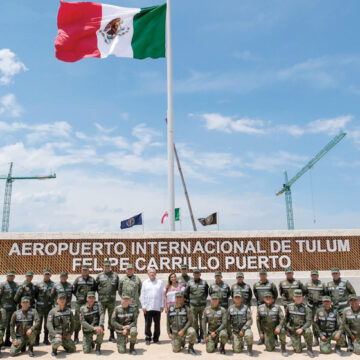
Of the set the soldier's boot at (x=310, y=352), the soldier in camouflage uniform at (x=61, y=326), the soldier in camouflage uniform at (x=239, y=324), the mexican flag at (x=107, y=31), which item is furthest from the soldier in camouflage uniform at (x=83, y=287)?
the mexican flag at (x=107, y=31)

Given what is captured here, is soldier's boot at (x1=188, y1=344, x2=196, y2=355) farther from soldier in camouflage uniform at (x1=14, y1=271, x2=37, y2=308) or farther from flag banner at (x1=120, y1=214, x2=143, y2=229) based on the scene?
flag banner at (x1=120, y1=214, x2=143, y2=229)

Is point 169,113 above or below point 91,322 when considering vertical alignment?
above

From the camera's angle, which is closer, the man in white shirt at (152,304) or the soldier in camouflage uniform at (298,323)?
the soldier in camouflage uniform at (298,323)

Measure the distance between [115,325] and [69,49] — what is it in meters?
10.2

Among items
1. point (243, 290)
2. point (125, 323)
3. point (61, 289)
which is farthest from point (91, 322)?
point (243, 290)

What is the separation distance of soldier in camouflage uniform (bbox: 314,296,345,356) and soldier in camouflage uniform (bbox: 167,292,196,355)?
2.84m

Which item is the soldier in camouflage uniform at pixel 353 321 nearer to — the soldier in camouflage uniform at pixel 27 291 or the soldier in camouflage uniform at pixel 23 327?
the soldier in camouflage uniform at pixel 23 327

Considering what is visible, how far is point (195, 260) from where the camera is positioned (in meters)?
13.1

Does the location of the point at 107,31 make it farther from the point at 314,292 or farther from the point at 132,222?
the point at 314,292

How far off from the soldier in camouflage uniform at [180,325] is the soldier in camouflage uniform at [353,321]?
11.0ft

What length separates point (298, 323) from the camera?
28.0ft

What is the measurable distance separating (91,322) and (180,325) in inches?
79.0

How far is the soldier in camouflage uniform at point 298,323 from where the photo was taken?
27.3ft

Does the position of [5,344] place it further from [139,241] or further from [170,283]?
[139,241]
